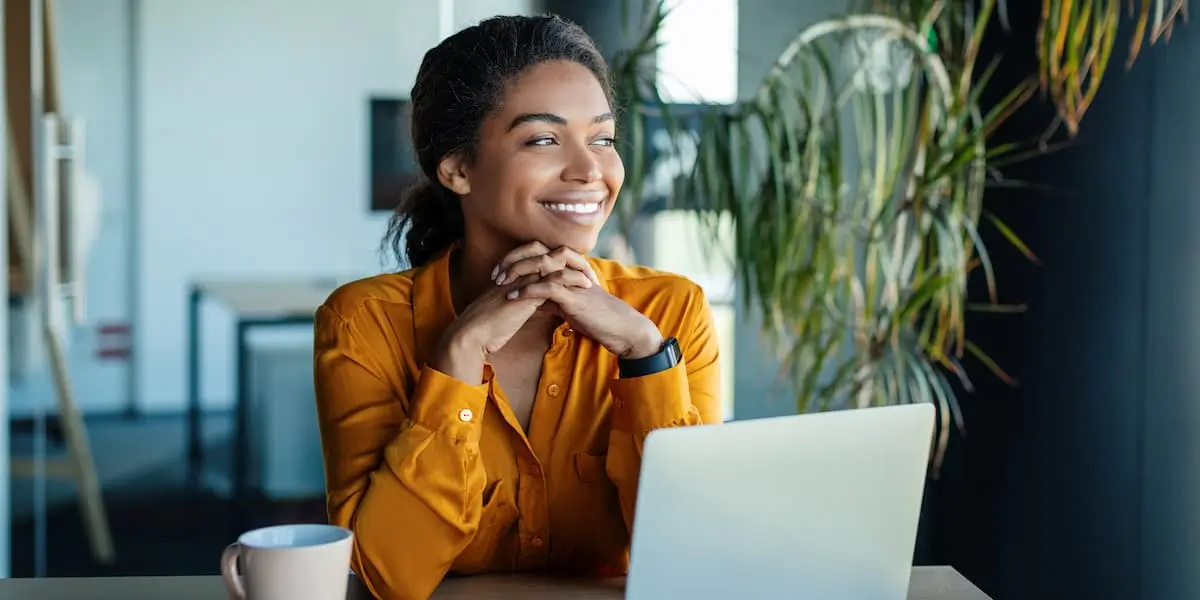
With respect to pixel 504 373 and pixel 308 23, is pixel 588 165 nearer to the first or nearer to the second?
pixel 504 373

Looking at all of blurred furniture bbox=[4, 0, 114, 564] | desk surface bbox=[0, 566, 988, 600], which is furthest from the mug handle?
blurred furniture bbox=[4, 0, 114, 564]

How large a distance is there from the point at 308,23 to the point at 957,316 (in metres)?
1.85

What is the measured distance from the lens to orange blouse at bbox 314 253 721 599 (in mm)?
1430

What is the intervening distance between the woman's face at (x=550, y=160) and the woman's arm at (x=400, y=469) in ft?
0.75

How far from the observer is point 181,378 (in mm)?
3391

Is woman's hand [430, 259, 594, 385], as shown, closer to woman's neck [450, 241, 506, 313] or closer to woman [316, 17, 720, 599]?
woman [316, 17, 720, 599]

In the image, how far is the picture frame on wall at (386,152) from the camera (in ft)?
11.2

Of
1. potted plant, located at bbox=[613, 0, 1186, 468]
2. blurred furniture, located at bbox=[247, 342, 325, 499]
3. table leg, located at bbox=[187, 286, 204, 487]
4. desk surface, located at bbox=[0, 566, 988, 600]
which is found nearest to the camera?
desk surface, located at bbox=[0, 566, 988, 600]

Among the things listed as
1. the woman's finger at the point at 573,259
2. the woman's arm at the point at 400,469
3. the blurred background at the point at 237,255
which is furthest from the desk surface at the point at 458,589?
the blurred background at the point at 237,255

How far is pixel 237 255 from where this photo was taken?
3.37 m

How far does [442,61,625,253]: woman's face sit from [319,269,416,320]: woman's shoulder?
0.16 meters

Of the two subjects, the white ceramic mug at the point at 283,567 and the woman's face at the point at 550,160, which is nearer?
the white ceramic mug at the point at 283,567

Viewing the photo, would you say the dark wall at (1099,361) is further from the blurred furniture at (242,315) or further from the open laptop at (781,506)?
the blurred furniture at (242,315)

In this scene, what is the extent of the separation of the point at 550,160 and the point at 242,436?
2.21 m
